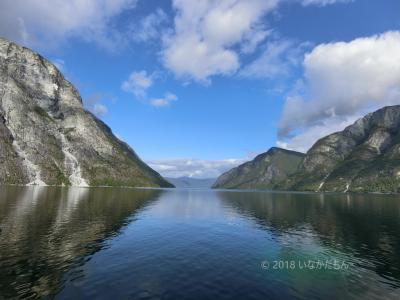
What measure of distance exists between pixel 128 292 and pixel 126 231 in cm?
4159

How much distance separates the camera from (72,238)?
62.2 meters

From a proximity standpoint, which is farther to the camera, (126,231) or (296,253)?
(126,231)

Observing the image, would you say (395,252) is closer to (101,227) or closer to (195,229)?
(195,229)

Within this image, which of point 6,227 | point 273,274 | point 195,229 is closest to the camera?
point 273,274

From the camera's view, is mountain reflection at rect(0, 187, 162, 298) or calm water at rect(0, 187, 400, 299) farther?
calm water at rect(0, 187, 400, 299)

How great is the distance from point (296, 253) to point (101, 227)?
46.7 meters

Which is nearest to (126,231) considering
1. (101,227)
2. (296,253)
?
(101,227)

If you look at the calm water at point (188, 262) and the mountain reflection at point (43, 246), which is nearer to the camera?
the mountain reflection at point (43, 246)

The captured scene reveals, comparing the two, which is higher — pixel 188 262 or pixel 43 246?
pixel 43 246

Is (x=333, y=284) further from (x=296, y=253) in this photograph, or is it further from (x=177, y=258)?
Result: (x=177, y=258)

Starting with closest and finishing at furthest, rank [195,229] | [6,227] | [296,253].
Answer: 1. [296,253]
2. [6,227]
3. [195,229]

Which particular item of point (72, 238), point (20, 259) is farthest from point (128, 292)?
point (72, 238)

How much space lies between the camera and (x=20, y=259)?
45.4m

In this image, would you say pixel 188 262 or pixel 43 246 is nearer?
pixel 188 262
